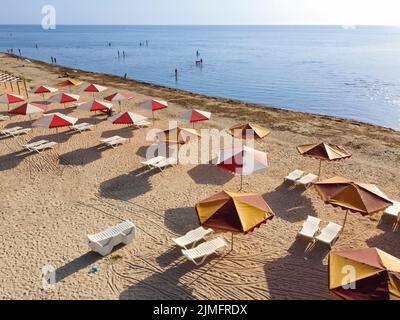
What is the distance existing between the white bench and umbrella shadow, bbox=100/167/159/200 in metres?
2.81

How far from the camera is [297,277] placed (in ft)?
30.3

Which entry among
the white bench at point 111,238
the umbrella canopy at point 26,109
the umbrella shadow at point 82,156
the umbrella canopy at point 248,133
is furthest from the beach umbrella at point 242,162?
the umbrella canopy at point 26,109

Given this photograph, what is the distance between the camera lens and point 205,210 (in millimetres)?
9586

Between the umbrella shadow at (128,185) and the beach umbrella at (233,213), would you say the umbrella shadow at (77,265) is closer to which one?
the beach umbrella at (233,213)

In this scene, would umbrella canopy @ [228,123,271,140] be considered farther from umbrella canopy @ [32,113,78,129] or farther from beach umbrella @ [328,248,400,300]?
beach umbrella @ [328,248,400,300]

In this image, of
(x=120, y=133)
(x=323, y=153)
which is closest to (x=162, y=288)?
(x=323, y=153)

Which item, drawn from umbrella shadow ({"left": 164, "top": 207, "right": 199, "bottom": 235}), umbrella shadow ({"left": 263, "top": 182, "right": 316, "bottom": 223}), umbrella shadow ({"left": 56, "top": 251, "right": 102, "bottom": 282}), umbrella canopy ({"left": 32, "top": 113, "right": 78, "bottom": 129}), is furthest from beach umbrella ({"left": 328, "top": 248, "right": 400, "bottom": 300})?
umbrella canopy ({"left": 32, "top": 113, "right": 78, "bottom": 129})

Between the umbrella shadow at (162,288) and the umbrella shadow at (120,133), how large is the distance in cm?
1164

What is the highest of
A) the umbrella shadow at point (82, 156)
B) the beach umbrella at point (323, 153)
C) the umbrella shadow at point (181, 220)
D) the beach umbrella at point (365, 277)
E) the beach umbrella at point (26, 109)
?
the beach umbrella at point (26, 109)

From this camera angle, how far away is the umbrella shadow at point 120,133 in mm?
19780

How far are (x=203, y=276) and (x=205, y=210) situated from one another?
69.9 inches

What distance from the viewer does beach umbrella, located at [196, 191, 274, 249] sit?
29.6ft

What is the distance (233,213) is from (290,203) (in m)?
4.53

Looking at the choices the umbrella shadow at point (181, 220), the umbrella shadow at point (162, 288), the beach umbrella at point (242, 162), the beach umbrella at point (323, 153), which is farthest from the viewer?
the beach umbrella at point (323, 153)
